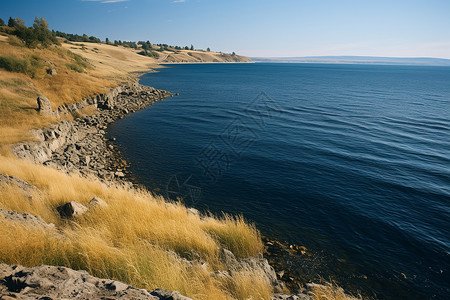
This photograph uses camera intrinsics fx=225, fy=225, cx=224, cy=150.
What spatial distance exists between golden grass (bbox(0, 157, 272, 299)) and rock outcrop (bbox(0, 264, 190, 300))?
2.74 feet

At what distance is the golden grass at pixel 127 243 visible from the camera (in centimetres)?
456

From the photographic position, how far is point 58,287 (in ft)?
10.8

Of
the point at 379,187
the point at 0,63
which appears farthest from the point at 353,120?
the point at 0,63

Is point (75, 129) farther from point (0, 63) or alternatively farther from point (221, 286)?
point (221, 286)

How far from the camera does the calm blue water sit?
31.7 feet

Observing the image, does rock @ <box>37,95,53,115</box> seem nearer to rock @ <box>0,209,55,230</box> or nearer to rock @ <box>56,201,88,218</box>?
rock @ <box>56,201,88,218</box>

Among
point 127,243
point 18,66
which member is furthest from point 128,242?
point 18,66

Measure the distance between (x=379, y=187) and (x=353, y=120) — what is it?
1897cm

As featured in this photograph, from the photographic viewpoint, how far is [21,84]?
25.8m

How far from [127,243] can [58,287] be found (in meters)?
2.63

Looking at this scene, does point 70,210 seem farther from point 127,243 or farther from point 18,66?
point 18,66

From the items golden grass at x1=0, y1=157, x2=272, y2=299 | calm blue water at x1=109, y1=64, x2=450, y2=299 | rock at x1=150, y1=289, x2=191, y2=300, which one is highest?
rock at x1=150, y1=289, x2=191, y2=300

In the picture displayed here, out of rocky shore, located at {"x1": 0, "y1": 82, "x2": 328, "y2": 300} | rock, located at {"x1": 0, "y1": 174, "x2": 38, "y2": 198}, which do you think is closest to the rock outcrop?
rocky shore, located at {"x1": 0, "y1": 82, "x2": 328, "y2": 300}

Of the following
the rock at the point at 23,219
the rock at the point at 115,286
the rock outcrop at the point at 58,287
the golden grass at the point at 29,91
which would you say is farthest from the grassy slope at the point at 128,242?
the golden grass at the point at 29,91
